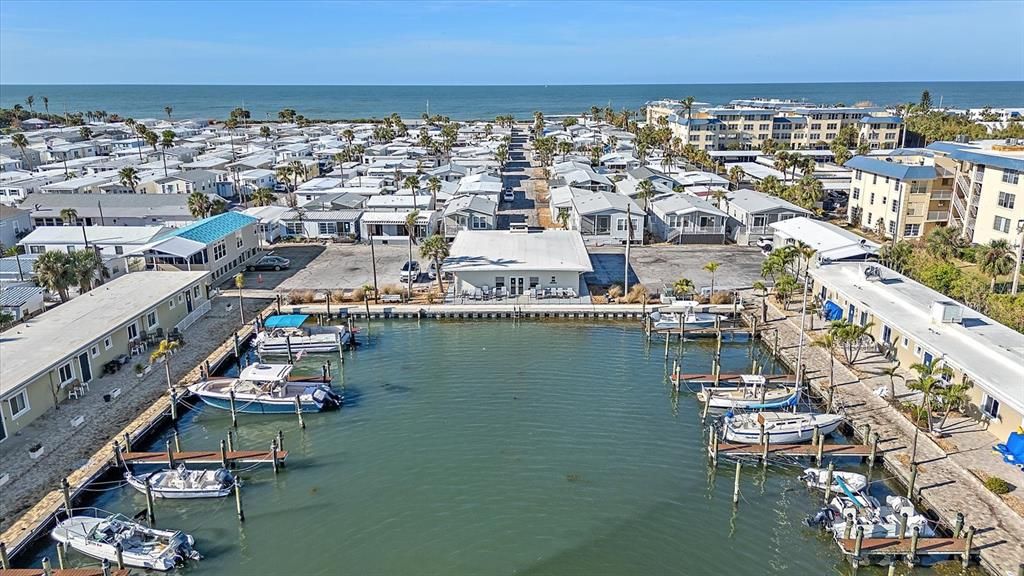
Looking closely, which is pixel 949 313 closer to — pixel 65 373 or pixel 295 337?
pixel 295 337

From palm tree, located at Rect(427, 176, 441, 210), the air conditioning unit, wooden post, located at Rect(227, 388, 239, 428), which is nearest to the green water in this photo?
wooden post, located at Rect(227, 388, 239, 428)

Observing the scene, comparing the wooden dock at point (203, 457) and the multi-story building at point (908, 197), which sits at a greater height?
the multi-story building at point (908, 197)

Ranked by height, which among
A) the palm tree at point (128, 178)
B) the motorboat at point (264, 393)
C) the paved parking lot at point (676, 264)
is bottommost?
the motorboat at point (264, 393)

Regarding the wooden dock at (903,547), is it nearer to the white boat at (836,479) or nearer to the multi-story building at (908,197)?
the white boat at (836,479)

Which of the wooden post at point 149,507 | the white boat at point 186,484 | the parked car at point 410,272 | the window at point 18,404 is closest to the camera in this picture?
the wooden post at point 149,507

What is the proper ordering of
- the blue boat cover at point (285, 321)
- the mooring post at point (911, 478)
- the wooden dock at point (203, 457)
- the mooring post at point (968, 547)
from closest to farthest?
the mooring post at point (968, 547) < the mooring post at point (911, 478) < the wooden dock at point (203, 457) < the blue boat cover at point (285, 321)

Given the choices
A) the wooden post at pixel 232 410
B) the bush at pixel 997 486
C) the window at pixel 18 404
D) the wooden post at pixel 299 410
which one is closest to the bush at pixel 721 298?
the bush at pixel 997 486

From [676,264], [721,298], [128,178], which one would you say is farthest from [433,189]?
[721,298]
